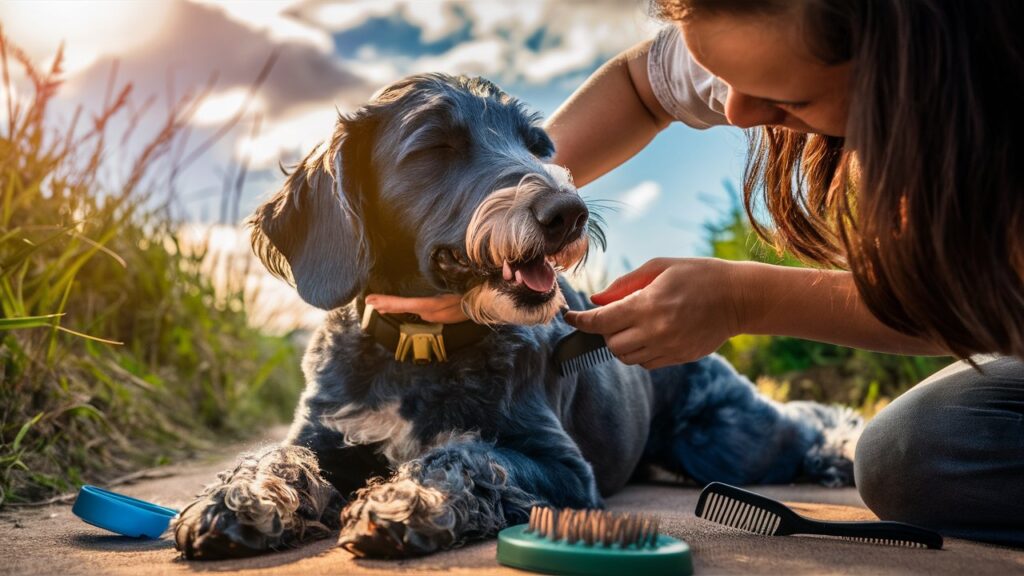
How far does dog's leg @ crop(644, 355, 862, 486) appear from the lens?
4.94 meters

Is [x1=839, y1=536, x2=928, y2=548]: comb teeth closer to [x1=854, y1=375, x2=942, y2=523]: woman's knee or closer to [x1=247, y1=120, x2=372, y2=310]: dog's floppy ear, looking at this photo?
[x1=854, y1=375, x2=942, y2=523]: woman's knee

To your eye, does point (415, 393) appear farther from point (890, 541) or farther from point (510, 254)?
point (890, 541)

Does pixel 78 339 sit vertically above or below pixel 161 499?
above

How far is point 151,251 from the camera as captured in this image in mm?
7047

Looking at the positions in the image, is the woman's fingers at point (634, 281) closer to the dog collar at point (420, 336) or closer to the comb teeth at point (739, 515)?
the dog collar at point (420, 336)

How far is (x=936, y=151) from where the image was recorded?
8.03ft

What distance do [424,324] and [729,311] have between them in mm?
1055

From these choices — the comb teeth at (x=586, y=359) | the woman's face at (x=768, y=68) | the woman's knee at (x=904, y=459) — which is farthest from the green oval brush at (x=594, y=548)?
the woman's knee at (x=904, y=459)

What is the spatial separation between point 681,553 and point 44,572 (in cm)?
172

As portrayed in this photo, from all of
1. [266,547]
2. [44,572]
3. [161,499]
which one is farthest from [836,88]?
[161,499]

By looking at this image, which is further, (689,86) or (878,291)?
(689,86)

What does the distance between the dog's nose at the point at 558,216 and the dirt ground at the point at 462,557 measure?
98 cm

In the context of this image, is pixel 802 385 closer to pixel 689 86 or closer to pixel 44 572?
pixel 689 86

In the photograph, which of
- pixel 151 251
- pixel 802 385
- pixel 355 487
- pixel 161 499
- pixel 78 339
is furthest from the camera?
pixel 802 385
